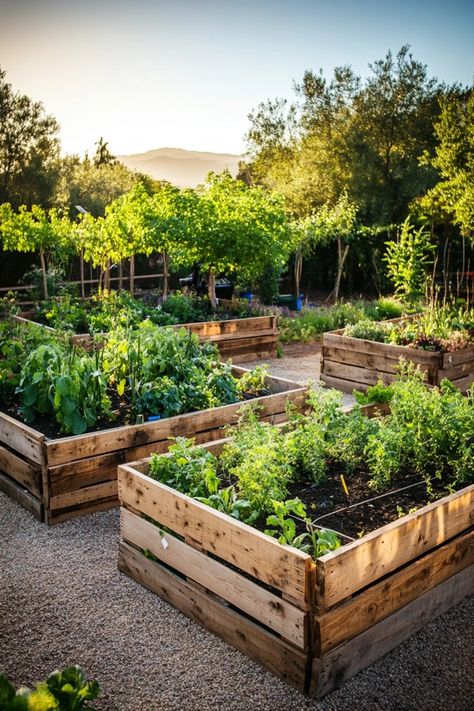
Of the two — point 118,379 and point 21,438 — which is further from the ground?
point 118,379

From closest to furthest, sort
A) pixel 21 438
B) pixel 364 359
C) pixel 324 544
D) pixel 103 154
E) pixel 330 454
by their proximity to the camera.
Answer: pixel 324 544 < pixel 330 454 < pixel 21 438 < pixel 364 359 < pixel 103 154

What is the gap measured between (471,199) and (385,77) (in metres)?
7.61

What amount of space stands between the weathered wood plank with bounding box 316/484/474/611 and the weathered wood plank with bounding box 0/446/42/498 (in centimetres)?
247

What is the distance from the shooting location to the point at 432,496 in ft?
13.1

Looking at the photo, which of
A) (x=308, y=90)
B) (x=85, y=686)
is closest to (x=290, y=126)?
(x=308, y=90)

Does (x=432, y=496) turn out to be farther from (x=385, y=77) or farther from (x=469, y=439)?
(x=385, y=77)

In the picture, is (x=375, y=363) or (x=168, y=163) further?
(x=168, y=163)

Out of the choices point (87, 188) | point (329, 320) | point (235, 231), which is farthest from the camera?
point (87, 188)

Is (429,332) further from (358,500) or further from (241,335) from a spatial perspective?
(358,500)

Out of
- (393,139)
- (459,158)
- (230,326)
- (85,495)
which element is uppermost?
(393,139)

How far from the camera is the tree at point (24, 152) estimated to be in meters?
19.1

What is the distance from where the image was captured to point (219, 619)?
3508mm

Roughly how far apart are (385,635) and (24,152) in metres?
19.0

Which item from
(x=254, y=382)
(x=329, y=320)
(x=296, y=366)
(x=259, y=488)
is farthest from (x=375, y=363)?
(x=259, y=488)
